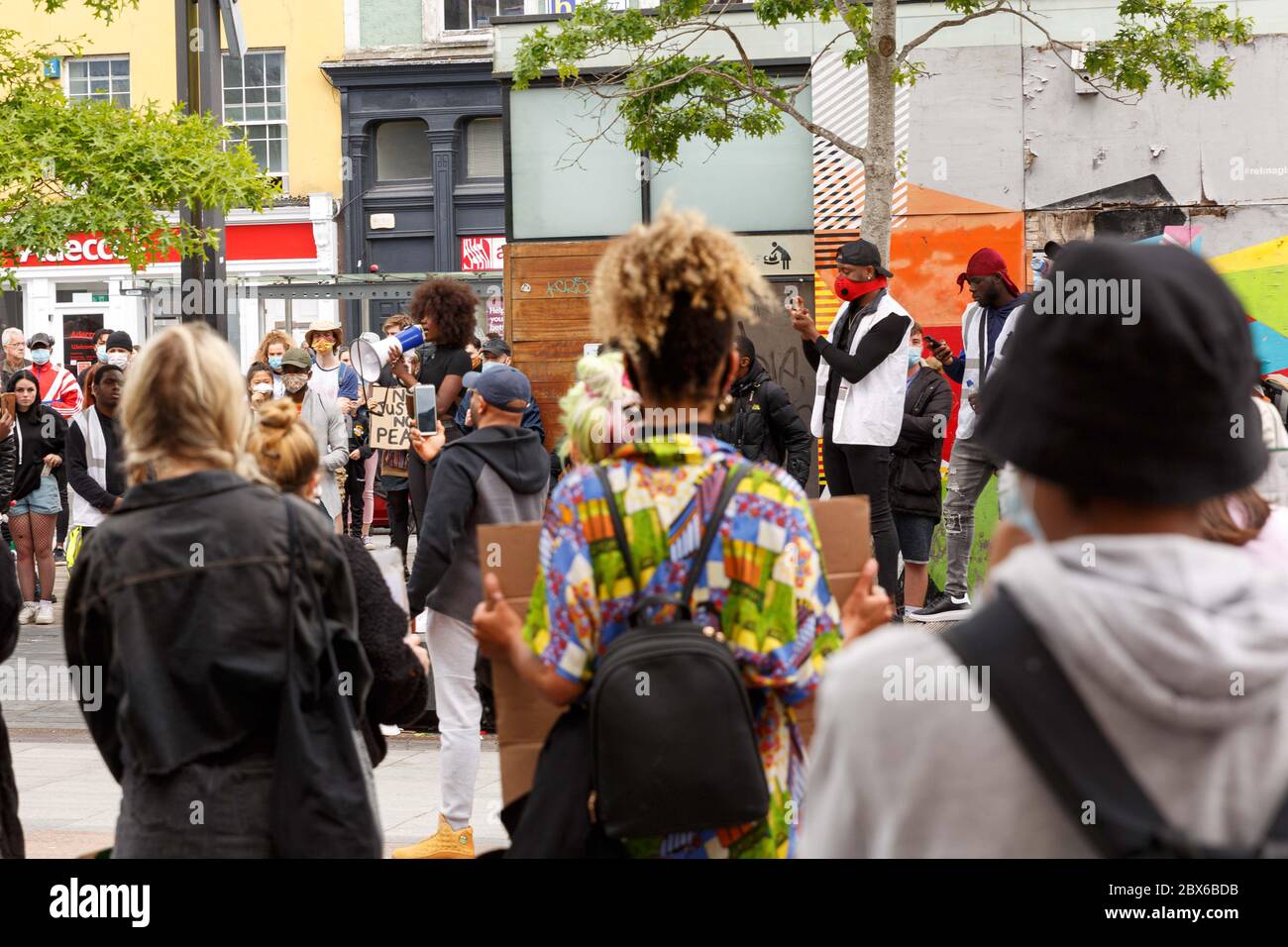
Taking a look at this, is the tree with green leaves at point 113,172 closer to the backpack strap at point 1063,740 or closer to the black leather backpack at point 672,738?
the black leather backpack at point 672,738

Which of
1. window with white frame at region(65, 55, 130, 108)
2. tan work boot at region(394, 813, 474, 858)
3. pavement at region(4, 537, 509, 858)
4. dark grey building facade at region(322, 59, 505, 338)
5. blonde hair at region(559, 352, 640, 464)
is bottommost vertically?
pavement at region(4, 537, 509, 858)

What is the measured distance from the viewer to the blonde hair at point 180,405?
3260 mm

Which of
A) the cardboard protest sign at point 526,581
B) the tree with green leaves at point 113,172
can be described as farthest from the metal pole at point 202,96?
the cardboard protest sign at point 526,581

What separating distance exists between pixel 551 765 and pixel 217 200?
770 cm

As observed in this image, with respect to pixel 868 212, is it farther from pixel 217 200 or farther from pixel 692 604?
pixel 692 604

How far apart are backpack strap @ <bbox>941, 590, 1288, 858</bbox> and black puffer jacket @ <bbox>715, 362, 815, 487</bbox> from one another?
24.7 feet

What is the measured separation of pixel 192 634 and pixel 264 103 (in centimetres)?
2578

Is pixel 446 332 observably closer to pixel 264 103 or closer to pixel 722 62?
pixel 722 62

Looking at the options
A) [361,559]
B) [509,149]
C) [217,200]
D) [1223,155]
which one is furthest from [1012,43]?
[361,559]

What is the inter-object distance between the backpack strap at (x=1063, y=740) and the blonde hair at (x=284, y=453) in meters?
3.10

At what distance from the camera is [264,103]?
2722 cm

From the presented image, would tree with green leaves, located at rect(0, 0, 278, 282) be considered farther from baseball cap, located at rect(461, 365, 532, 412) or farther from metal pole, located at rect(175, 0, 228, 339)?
baseball cap, located at rect(461, 365, 532, 412)

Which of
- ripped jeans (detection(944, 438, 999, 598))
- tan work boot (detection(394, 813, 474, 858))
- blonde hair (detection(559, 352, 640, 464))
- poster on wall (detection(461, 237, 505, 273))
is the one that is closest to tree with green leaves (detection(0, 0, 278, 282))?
ripped jeans (detection(944, 438, 999, 598))

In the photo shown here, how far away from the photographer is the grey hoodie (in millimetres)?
1372
